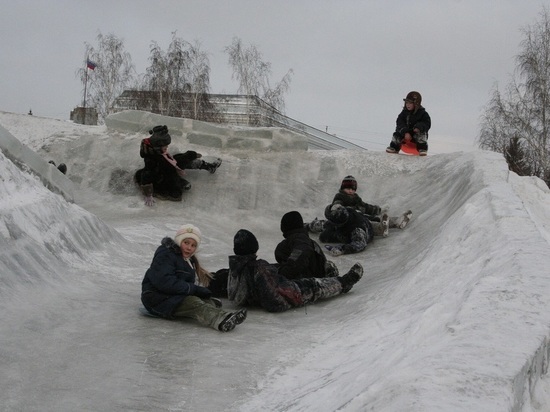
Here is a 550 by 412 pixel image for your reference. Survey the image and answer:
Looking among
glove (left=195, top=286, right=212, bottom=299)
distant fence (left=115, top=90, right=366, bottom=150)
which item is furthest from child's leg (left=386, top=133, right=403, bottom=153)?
distant fence (left=115, top=90, right=366, bottom=150)

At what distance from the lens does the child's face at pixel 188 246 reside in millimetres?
4359

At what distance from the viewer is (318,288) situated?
15.9ft

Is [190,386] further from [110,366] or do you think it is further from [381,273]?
[381,273]

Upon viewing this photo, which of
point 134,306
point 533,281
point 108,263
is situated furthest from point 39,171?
point 533,281

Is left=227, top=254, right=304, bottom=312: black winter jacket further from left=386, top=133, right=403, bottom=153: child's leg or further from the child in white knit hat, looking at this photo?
left=386, top=133, right=403, bottom=153: child's leg

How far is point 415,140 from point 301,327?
6.35 meters

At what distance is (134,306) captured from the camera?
4.50m

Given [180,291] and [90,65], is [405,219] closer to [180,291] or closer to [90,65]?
[180,291]

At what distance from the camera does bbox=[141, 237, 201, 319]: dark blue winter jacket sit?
4.17 metres

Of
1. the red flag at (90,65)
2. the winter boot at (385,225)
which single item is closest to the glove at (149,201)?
the winter boot at (385,225)

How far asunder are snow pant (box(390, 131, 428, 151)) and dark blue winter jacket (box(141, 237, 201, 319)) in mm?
6352

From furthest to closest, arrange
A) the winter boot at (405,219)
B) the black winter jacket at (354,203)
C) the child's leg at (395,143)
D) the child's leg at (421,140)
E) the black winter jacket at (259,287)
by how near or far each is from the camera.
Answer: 1. the child's leg at (395,143)
2. the child's leg at (421,140)
3. the black winter jacket at (354,203)
4. the winter boot at (405,219)
5. the black winter jacket at (259,287)

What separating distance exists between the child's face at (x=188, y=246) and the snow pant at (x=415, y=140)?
6.23m

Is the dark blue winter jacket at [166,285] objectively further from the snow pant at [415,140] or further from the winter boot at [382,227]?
the snow pant at [415,140]
